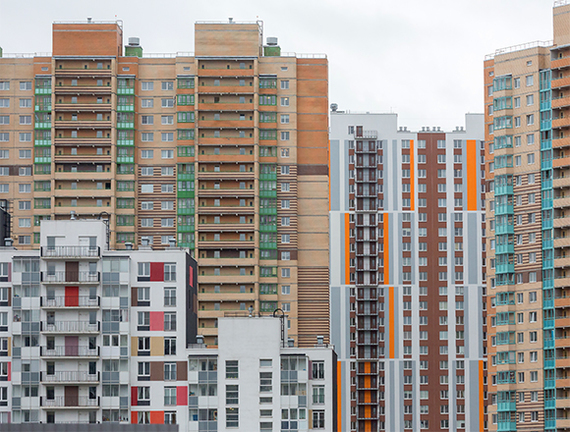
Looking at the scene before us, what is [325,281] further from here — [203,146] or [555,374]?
[555,374]

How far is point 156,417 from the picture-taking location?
14238cm

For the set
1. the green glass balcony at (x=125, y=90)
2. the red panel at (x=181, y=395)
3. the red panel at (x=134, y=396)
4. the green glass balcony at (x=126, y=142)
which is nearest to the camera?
the red panel at (x=181, y=395)

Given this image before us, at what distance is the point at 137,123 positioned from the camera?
198625mm

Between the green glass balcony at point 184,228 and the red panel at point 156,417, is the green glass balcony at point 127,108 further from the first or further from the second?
the red panel at point 156,417

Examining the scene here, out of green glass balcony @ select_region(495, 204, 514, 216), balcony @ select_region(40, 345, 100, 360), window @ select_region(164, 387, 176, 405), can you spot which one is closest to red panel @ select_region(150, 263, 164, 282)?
balcony @ select_region(40, 345, 100, 360)

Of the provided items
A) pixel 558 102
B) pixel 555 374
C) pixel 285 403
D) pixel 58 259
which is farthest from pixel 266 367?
pixel 558 102

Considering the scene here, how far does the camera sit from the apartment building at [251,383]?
141375mm

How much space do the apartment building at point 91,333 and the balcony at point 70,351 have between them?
0.37 feet

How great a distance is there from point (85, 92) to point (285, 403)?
7479cm

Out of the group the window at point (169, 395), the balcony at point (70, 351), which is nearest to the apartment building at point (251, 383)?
the window at point (169, 395)

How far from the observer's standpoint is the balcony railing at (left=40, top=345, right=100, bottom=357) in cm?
14300

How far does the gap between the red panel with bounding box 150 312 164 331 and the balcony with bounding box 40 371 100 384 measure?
8.05 metres

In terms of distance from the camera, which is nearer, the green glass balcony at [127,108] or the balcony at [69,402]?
the balcony at [69,402]

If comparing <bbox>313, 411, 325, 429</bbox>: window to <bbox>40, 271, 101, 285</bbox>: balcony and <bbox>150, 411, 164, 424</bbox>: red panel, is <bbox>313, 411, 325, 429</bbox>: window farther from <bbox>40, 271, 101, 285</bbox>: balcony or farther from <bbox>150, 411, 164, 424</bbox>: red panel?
<bbox>40, 271, 101, 285</bbox>: balcony
